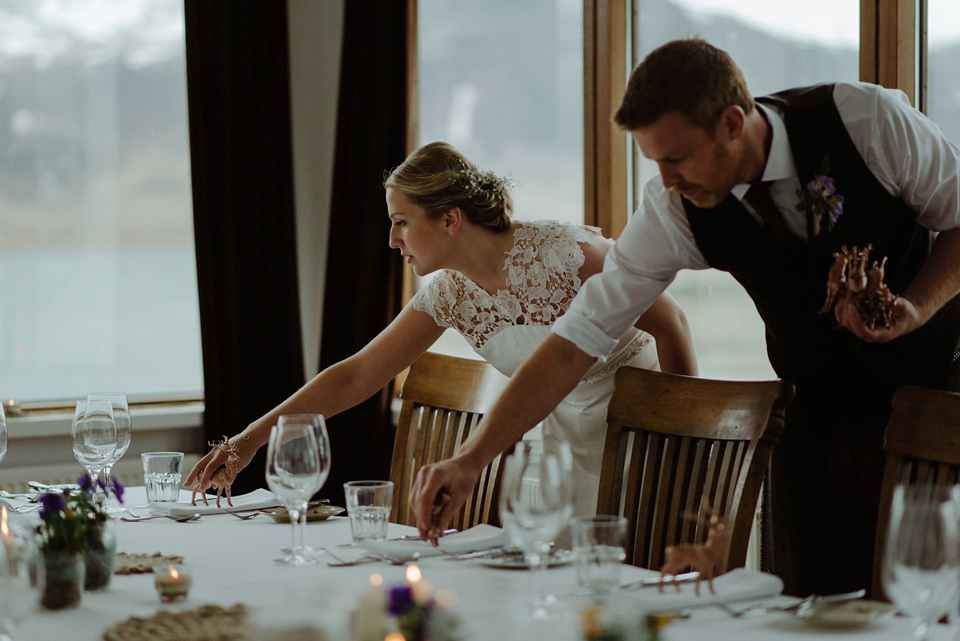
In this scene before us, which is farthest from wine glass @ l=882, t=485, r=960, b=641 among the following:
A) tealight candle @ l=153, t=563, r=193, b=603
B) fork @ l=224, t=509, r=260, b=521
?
fork @ l=224, t=509, r=260, b=521

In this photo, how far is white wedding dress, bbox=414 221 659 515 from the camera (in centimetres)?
244

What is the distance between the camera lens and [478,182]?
8.13 feet

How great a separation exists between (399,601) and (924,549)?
48cm

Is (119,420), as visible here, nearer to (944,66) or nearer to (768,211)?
(768,211)

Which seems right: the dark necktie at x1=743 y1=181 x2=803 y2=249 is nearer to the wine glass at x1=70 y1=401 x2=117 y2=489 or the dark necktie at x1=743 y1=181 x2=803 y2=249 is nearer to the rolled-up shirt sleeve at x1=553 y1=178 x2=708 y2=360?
the rolled-up shirt sleeve at x1=553 y1=178 x2=708 y2=360

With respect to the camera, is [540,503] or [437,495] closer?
[540,503]

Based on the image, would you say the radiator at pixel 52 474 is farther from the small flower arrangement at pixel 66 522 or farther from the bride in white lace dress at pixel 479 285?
the small flower arrangement at pixel 66 522

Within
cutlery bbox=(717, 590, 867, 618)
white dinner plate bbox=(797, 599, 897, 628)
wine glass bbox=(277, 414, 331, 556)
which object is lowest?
cutlery bbox=(717, 590, 867, 618)

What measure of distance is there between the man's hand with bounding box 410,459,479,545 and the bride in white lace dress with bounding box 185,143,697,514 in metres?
0.78

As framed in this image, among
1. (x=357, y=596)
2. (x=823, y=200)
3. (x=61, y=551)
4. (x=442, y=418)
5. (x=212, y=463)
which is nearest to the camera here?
(x=357, y=596)

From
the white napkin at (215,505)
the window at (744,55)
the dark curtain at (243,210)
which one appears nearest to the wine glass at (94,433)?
the white napkin at (215,505)

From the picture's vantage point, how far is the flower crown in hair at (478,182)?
2.44 metres

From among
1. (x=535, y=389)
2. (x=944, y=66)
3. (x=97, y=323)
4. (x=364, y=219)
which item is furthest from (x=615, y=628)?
(x=97, y=323)

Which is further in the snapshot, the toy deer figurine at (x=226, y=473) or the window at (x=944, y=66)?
the window at (x=944, y=66)
